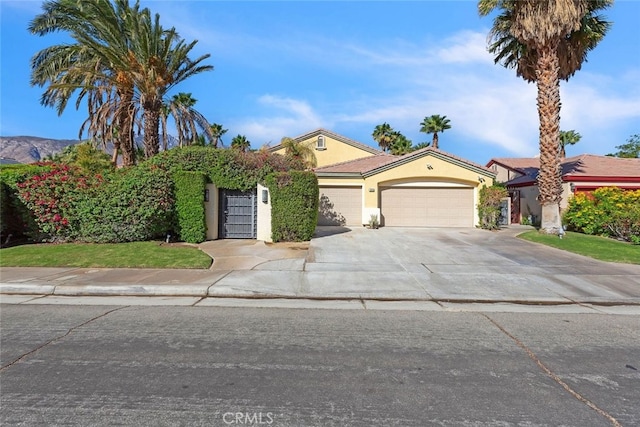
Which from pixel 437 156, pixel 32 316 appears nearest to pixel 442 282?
pixel 32 316

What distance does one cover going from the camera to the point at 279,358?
3.98 meters

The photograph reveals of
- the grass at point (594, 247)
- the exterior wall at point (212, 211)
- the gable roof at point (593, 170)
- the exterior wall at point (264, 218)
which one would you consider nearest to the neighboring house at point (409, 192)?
the grass at point (594, 247)

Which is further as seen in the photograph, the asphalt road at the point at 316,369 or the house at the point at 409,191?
the house at the point at 409,191

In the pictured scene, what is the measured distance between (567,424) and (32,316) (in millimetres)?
7029

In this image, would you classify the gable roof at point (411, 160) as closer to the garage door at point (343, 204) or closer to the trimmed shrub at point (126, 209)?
the garage door at point (343, 204)

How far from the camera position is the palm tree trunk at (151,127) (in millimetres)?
15453

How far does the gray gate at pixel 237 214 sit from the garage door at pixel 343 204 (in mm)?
6819

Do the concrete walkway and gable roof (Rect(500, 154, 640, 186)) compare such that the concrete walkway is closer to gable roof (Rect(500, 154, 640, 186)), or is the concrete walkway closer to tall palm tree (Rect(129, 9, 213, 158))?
tall palm tree (Rect(129, 9, 213, 158))

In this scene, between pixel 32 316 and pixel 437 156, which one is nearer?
pixel 32 316

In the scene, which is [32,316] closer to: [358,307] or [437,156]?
[358,307]

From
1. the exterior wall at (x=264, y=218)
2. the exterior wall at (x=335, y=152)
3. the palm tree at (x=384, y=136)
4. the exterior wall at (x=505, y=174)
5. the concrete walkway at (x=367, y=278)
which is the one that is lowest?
the concrete walkway at (x=367, y=278)

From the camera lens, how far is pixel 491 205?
18609 mm

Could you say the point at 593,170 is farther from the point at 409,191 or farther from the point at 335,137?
the point at 335,137

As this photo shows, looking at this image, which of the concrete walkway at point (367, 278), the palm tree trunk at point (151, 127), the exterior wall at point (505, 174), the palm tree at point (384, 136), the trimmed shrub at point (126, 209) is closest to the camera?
the concrete walkway at point (367, 278)
